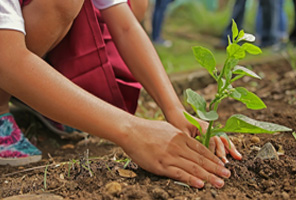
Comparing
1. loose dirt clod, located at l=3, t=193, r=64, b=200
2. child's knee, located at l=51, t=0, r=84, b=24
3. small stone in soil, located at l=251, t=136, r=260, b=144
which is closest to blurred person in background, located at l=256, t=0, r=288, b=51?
small stone in soil, located at l=251, t=136, r=260, b=144

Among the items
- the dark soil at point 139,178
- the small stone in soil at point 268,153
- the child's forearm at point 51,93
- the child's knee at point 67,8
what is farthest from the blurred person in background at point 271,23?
the child's forearm at point 51,93

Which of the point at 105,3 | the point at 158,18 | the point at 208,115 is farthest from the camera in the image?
the point at 158,18

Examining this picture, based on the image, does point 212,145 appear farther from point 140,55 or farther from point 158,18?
point 158,18

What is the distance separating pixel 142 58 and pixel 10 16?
57 cm

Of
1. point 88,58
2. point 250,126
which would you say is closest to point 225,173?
point 250,126

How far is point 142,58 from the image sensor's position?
59.6 inches

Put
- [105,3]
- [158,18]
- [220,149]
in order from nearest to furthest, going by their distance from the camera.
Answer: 1. [220,149]
2. [105,3]
3. [158,18]

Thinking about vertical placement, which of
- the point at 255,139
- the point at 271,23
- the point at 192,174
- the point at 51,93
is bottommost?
the point at 271,23

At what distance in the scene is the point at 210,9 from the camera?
23.1 feet

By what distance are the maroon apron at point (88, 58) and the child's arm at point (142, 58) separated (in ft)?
0.26

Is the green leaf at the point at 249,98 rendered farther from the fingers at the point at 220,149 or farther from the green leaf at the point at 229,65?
the fingers at the point at 220,149

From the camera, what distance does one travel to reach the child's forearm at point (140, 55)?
144 centimetres

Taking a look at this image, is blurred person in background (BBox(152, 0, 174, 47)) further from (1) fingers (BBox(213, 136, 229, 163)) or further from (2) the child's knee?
(1) fingers (BBox(213, 136, 229, 163))

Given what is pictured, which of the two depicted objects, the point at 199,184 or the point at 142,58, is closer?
the point at 199,184
